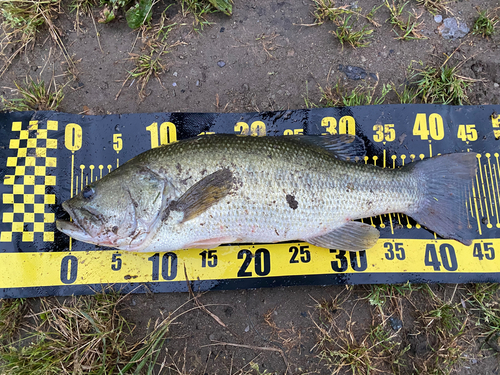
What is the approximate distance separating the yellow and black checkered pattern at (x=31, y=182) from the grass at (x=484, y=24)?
4861 millimetres

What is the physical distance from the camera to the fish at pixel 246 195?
2584 millimetres

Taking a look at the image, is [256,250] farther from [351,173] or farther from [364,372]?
[364,372]

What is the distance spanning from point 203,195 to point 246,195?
0.38 metres

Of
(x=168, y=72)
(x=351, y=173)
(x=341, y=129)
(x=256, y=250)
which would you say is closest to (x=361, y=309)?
(x=256, y=250)

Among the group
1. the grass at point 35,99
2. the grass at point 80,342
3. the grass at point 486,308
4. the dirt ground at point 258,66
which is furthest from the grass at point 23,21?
the grass at point 486,308

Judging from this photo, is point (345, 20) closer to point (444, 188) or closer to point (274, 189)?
point (444, 188)

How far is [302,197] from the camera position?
269 cm

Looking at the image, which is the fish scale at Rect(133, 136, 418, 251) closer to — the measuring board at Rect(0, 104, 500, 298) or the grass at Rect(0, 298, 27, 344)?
the measuring board at Rect(0, 104, 500, 298)

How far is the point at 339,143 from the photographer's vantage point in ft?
9.84

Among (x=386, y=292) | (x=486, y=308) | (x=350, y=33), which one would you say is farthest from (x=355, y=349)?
(x=350, y=33)

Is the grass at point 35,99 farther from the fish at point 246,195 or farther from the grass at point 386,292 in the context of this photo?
the grass at point 386,292

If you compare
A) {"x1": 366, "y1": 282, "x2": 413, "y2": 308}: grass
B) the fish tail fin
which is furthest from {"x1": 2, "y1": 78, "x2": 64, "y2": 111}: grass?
{"x1": 366, "y1": 282, "x2": 413, "y2": 308}: grass

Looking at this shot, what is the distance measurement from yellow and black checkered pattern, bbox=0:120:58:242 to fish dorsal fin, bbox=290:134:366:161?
264 centimetres

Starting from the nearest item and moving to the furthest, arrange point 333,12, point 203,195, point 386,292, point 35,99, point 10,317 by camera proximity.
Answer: point 203,195
point 10,317
point 386,292
point 35,99
point 333,12
